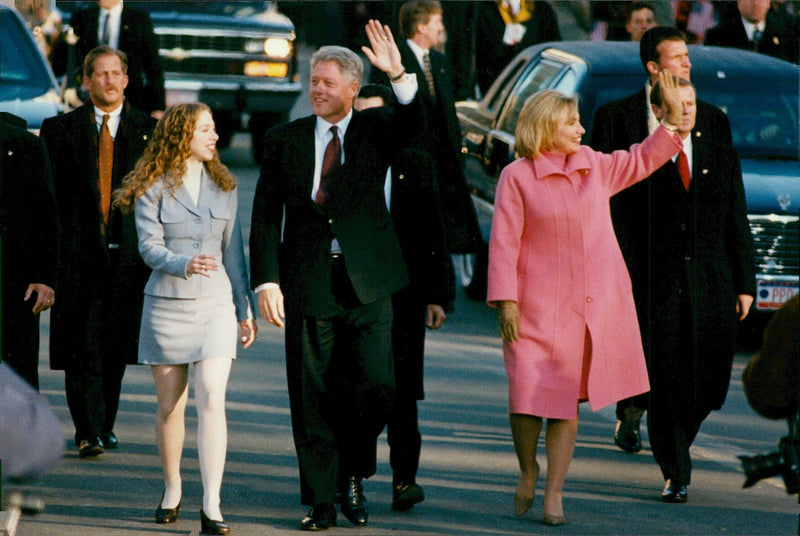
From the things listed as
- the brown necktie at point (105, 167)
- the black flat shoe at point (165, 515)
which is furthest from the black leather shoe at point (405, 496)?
the brown necktie at point (105, 167)

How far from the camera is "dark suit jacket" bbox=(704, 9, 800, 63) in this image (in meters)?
12.6

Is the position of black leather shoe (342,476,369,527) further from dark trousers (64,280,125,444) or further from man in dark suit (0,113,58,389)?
dark trousers (64,280,125,444)

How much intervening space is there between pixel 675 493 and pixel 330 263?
190 centimetres

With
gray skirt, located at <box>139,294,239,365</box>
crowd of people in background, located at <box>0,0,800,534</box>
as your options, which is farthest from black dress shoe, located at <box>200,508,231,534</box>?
gray skirt, located at <box>139,294,239,365</box>

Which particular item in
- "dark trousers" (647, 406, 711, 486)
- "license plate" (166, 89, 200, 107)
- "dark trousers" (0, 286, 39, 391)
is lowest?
"dark trousers" (647, 406, 711, 486)

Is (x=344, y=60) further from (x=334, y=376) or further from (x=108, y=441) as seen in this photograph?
(x=108, y=441)

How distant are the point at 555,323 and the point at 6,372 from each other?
10.9 ft

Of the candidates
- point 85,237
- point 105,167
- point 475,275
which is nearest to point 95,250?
point 85,237

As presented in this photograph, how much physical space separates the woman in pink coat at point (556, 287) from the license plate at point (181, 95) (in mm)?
12600

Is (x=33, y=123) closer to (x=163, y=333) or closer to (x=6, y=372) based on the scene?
(x=163, y=333)

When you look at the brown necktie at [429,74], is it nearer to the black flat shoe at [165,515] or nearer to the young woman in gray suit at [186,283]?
the young woman in gray suit at [186,283]

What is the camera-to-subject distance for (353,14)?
2588cm

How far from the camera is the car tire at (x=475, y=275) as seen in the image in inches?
498

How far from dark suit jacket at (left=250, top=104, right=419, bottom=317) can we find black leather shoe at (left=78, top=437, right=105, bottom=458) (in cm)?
169
